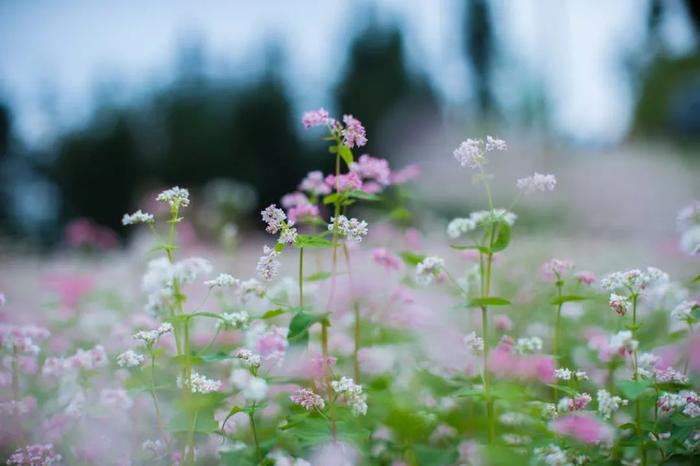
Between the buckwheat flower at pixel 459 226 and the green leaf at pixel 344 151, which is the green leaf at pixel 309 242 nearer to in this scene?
the green leaf at pixel 344 151

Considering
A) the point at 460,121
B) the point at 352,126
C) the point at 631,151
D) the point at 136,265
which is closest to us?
the point at 352,126

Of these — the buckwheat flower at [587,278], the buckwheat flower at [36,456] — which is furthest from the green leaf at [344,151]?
Answer: the buckwheat flower at [36,456]

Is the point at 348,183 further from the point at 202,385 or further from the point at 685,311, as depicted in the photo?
the point at 685,311

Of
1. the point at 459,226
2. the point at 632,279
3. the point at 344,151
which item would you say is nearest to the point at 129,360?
the point at 344,151

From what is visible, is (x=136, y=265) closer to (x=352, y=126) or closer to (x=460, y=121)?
(x=352, y=126)

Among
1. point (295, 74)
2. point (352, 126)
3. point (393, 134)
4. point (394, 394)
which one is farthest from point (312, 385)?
point (295, 74)

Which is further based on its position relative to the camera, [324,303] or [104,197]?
[104,197]

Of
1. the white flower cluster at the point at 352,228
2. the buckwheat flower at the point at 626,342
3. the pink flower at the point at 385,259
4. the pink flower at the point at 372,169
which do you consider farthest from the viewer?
the pink flower at the point at 385,259
